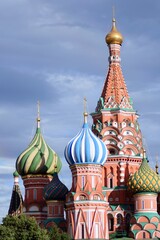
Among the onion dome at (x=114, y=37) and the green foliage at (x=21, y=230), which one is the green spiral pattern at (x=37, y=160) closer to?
the onion dome at (x=114, y=37)

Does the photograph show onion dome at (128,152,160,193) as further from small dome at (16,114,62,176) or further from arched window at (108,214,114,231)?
small dome at (16,114,62,176)

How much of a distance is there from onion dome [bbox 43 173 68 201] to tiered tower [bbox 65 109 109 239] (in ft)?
7.40

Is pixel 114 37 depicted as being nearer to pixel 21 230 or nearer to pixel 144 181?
pixel 144 181

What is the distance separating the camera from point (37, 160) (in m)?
56.5

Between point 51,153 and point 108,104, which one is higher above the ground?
point 108,104

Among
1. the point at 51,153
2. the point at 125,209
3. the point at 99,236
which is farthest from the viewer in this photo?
the point at 51,153

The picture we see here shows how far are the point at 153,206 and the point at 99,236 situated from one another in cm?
464

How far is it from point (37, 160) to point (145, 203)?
30.9 ft

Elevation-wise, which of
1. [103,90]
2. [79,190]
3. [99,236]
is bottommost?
[99,236]

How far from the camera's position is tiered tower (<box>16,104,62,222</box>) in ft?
185

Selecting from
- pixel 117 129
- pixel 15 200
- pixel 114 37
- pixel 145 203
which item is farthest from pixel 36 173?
pixel 114 37

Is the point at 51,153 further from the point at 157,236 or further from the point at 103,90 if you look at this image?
the point at 157,236

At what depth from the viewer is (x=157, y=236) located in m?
50.8

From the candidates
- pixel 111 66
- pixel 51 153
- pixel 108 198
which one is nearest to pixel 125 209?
pixel 108 198
